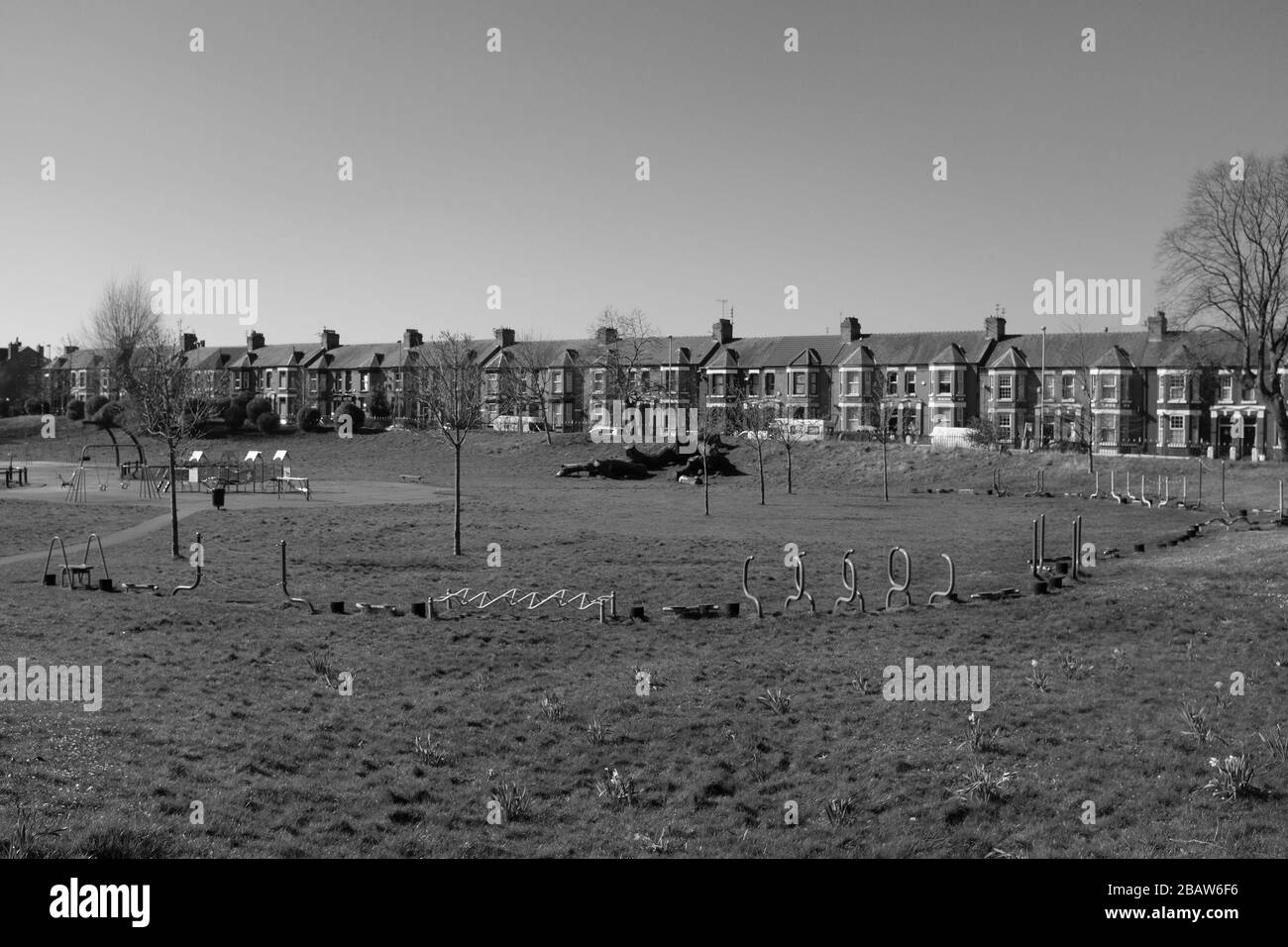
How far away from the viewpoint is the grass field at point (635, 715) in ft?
31.8

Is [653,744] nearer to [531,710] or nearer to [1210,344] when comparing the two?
[531,710]

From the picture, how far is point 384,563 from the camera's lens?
2594 centimetres

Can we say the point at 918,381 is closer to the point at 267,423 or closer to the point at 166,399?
the point at 267,423

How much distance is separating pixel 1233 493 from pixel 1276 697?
124 ft

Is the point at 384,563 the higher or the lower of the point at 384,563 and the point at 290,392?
the lower

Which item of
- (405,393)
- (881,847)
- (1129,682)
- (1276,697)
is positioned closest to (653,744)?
(881,847)

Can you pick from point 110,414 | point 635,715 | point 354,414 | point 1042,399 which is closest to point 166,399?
point 635,715

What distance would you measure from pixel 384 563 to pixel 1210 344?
65.6 meters

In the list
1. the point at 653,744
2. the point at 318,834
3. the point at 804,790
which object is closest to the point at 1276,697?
the point at 804,790

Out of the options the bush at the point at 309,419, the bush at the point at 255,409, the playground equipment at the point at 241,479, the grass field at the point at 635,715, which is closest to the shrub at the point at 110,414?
the bush at the point at 255,409

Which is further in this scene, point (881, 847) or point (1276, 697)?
point (1276, 697)

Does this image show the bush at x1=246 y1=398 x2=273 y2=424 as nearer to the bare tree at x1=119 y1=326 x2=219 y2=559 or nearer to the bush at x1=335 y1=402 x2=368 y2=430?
the bare tree at x1=119 y1=326 x2=219 y2=559
